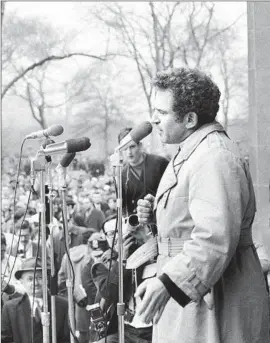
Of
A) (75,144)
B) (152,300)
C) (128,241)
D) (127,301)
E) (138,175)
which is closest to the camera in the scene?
(152,300)

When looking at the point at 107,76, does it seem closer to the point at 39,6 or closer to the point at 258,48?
the point at 39,6

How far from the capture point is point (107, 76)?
3430 millimetres

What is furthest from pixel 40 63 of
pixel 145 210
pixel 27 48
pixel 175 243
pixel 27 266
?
pixel 175 243

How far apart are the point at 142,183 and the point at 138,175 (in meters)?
0.06

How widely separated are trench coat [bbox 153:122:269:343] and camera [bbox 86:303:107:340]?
1.42 metres

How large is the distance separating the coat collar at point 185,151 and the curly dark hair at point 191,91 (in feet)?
0.13

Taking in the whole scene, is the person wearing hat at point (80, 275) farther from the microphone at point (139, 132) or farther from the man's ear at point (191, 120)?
the man's ear at point (191, 120)

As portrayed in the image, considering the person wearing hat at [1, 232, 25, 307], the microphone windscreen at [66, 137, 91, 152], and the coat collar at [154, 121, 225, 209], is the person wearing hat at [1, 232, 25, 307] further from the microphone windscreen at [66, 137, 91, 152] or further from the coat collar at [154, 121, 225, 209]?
the coat collar at [154, 121, 225, 209]

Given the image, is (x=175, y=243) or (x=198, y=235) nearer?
(x=198, y=235)

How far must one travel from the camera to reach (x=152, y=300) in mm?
1177

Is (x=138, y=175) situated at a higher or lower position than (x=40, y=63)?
lower

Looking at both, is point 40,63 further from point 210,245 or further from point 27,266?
point 210,245

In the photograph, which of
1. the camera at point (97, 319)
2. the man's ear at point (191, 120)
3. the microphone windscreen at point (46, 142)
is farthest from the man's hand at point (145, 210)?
the camera at point (97, 319)

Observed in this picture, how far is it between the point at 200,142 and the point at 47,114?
2.11 meters
